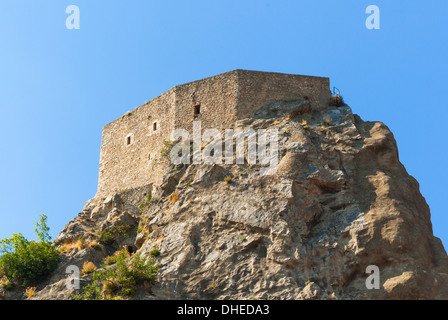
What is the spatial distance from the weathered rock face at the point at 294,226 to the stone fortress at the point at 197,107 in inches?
51.6

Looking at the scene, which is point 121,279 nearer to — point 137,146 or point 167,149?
point 167,149

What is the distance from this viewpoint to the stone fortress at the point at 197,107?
3231 centimetres

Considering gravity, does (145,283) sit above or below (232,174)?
below

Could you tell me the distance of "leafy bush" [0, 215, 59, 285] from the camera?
27.9 meters

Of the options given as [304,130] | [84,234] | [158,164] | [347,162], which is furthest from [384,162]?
[84,234]

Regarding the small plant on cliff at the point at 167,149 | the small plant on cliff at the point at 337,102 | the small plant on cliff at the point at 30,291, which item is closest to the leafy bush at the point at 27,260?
the small plant on cliff at the point at 30,291

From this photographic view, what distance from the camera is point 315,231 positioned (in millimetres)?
26250

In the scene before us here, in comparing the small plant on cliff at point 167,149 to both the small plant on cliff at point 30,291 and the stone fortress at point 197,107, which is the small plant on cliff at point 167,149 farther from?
the small plant on cliff at point 30,291

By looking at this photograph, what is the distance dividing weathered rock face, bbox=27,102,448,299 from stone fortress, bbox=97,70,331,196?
1311 mm

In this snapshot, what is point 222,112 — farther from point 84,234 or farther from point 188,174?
point 84,234

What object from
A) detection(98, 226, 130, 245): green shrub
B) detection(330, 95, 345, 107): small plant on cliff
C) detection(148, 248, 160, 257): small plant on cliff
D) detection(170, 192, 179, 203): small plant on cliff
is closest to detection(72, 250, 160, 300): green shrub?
detection(148, 248, 160, 257): small plant on cliff

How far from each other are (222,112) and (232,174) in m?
4.59

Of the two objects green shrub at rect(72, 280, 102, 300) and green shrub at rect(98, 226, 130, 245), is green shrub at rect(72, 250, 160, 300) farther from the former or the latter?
green shrub at rect(98, 226, 130, 245)
